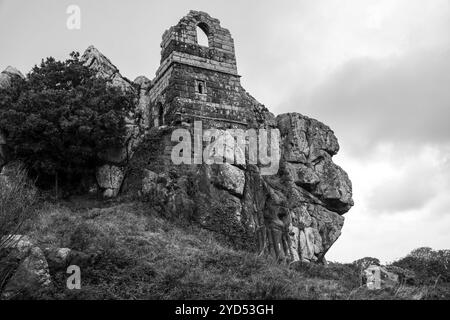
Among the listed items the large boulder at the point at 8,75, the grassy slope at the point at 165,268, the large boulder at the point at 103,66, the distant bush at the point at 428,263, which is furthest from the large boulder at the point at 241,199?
the large boulder at the point at 8,75

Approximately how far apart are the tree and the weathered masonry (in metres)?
2.72

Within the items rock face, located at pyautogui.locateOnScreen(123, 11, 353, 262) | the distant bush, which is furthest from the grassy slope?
the distant bush

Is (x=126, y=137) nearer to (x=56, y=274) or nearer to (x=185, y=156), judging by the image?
(x=185, y=156)

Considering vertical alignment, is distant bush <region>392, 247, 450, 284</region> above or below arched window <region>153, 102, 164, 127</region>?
below

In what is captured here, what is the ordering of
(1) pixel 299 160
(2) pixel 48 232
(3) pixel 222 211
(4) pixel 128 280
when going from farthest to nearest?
(1) pixel 299 160
(3) pixel 222 211
(2) pixel 48 232
(4) pixel 128 280

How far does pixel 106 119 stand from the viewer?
78.1 feet

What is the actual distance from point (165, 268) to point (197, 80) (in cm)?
1347

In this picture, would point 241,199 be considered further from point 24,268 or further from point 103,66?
point 103,66

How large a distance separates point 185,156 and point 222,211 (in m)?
3.74

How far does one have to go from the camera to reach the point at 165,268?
1603cm

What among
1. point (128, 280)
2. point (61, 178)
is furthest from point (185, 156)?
point (128, 280)

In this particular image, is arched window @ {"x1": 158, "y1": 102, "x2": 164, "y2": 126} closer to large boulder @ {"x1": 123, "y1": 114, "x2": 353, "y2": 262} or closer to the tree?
large boulder @ {"x1": 123, "y1": 114, "x2": 353, "y2": 262}

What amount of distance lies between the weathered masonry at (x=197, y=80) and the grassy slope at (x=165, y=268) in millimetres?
7005

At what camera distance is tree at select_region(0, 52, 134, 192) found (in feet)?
75.2
